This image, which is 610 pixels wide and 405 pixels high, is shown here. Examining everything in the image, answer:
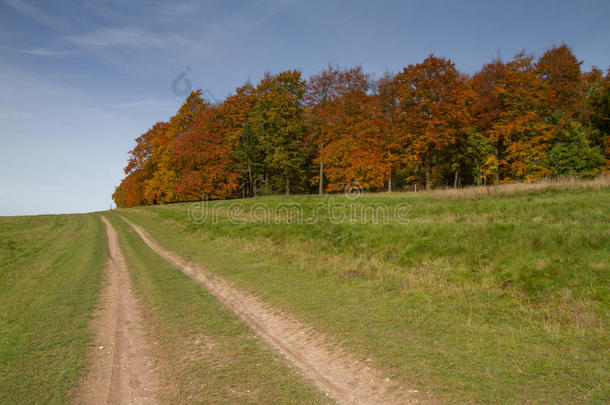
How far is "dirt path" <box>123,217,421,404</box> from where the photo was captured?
4.34 meters

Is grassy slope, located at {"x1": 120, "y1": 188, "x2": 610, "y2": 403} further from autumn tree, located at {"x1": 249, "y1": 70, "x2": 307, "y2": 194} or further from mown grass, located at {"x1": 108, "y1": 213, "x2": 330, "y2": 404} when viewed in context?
autumn tree, located at {"x1": 249, "y1": 70, "x2": 307, "y2": 194}

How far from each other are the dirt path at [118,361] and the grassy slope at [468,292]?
3.24m

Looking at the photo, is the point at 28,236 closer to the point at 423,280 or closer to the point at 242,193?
the point at 423,280

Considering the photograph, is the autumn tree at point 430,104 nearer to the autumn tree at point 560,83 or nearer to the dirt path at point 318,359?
the autumn tree at point 560,83

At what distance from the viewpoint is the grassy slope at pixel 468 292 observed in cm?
471

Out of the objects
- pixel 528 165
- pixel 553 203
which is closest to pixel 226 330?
pixel 553 203

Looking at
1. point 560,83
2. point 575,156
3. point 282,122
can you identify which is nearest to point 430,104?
point 575,156

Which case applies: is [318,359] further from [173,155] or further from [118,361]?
[173,155]

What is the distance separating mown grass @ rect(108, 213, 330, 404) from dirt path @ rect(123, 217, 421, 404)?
0.77 feet

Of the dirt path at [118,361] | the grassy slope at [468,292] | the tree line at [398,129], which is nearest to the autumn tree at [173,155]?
the tree line at [398,129]

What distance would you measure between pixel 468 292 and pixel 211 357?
6.20 m

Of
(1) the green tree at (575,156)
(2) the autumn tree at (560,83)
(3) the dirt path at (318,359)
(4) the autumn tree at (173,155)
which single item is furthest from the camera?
(4) the autumn tree at (173,155)

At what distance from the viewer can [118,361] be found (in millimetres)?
5398

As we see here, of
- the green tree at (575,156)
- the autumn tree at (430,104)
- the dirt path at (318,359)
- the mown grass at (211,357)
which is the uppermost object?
the autumn tree at (430,104)
